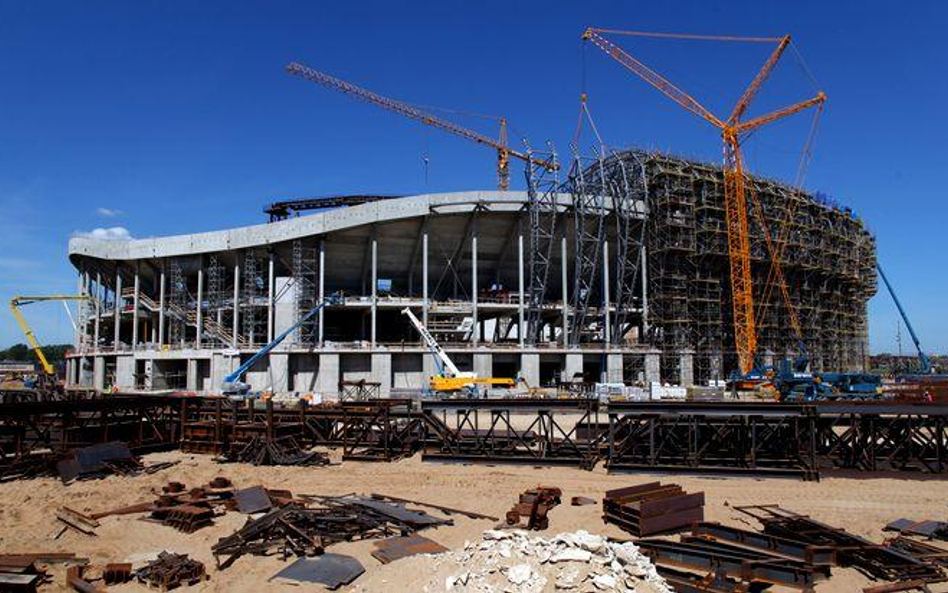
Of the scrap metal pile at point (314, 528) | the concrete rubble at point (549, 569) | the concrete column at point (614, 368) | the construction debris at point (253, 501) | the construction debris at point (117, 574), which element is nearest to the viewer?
the concrete rubble at point (549, 569)

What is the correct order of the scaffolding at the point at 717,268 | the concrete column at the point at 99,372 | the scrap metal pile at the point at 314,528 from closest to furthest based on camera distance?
the scrap metal pile at the point at 314,528, the scaffolding at the point at 717,268, the concrete column at the point at 99,372

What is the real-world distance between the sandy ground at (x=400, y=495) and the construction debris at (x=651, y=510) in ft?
1.15

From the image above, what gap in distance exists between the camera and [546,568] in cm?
954

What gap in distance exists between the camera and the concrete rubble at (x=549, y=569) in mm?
9180

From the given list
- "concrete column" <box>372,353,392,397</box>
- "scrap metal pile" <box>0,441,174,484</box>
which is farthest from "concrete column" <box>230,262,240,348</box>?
"scrap metal pile" <box>0,441,174,484</box>

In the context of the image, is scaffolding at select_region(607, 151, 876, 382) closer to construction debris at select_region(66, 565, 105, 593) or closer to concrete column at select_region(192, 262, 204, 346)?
concrete column at select_region(192, 262, 204, 346)

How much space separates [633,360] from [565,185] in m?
17.1

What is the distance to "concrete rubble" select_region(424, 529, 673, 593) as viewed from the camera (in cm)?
918

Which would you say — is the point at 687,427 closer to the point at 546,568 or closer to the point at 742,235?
the point at 546,568

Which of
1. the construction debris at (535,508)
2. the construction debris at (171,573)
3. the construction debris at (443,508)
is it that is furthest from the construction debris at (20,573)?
Answer: the construction debris at (535,508)

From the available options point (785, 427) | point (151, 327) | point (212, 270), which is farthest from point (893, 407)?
point (151, 327)

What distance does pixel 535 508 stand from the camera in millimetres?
14719

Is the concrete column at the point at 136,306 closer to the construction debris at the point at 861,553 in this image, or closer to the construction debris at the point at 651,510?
the construction debris at the point at 651,510

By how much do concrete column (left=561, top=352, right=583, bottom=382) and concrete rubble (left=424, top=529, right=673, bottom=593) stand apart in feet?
151
